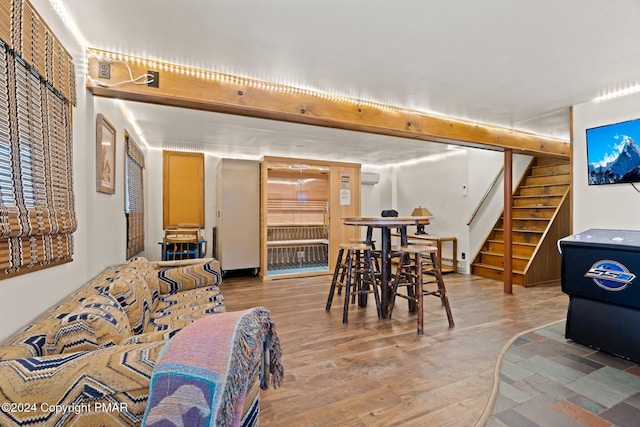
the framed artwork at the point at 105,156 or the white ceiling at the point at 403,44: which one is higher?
the white ceiling at the point at 403,44

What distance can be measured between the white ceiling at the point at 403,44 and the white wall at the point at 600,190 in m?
0.23

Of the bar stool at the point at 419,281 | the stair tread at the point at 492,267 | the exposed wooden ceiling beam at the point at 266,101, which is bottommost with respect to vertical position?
the stair tread at the point at 492,267

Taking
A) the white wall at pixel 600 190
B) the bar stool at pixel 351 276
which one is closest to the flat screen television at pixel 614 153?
the white wall at pixel 600 190

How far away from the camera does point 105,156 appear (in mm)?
2545

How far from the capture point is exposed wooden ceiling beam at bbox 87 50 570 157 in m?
2.35

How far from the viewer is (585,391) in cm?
198

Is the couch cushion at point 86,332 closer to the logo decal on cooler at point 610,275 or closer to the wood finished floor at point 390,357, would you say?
the wood finished floor at point 390,357

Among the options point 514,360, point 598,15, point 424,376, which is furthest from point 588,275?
Answer: point 598,15

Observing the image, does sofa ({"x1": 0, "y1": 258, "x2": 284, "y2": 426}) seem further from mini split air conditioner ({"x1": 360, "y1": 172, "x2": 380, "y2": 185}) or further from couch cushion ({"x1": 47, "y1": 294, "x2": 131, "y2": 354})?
mini split air conditioner ({"x1": 360, "y1": 172, "x2": 380, "y2": 185})

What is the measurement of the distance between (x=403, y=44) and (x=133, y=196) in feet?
11.6

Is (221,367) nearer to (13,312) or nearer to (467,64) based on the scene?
(13,312)

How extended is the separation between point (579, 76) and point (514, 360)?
2541 millimetres

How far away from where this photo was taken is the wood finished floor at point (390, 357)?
5.77 feet

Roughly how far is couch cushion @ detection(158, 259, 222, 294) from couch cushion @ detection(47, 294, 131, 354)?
5.13ft
